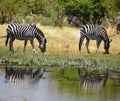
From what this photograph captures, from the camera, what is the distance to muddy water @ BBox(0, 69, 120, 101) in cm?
1565

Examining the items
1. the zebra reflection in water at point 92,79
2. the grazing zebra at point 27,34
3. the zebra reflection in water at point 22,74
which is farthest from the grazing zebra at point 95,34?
the zebra reflection in water at point 22,74

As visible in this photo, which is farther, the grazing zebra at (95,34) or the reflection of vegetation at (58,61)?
the grazing zebra at (95,34)

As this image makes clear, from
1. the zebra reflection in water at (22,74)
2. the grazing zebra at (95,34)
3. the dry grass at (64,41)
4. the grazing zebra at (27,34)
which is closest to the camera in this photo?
the zebra reflection in water at (22,74)

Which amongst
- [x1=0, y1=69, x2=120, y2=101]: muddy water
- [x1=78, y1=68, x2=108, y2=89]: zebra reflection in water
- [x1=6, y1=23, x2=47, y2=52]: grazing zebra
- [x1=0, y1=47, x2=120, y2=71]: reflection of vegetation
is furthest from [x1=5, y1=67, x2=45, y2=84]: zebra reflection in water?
[x1=6, y1=23, x2=47, y2=52]: grazing zebra

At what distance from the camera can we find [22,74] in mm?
21312

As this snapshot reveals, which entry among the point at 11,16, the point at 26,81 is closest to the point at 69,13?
the point at 11,16

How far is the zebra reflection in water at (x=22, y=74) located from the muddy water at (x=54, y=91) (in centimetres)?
22

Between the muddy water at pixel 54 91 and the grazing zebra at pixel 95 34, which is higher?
the grazing zebra at pixel 95 34

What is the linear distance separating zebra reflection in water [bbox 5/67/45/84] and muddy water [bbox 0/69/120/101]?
0.22 m

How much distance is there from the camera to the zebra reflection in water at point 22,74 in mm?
19734

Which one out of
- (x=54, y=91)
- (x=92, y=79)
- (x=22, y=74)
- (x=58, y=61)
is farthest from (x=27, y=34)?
(x=54, y=91)

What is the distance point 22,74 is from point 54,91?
14.6 ft

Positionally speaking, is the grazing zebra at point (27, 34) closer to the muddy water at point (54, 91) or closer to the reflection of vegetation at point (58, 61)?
the reflection of vegetation at point (58, 61)

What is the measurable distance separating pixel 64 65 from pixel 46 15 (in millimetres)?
33702
